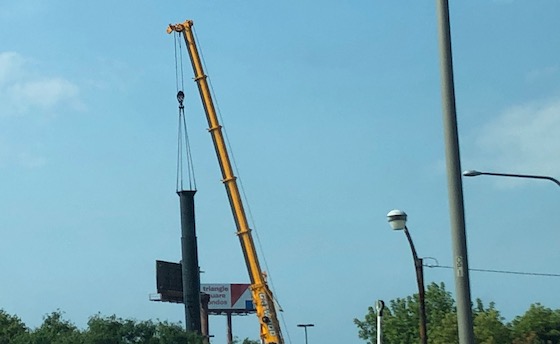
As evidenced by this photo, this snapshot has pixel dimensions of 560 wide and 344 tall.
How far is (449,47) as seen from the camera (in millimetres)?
9648

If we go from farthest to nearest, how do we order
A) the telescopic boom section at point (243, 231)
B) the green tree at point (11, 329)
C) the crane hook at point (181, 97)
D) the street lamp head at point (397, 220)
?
the green tree at point (11, 329)
the crane hook at point (181, 97)
the telescopic boom section at point (243, 231)
the street lamp head at point (397, 220)

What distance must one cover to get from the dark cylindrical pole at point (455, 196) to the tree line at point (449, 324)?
58309 mm

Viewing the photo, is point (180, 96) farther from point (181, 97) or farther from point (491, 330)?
point (491, 330)

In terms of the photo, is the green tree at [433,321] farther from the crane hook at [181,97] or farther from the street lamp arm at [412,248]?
the street lamp arm at [412,248]

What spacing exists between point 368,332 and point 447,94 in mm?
70776

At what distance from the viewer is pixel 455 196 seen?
9.30m

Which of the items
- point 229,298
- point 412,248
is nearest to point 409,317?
point 412,248

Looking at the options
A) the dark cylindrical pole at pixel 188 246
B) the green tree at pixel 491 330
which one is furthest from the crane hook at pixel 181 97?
the green tree at pixel 491 330

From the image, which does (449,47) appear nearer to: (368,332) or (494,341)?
(494,341)

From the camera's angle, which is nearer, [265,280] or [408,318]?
[265,280]

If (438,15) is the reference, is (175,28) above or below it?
above

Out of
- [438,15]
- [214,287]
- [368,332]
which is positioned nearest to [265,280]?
[368,332]

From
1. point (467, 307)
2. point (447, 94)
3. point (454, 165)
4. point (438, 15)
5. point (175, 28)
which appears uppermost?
point (175, 28)

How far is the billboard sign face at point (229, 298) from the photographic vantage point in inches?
5482
